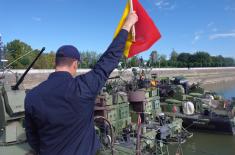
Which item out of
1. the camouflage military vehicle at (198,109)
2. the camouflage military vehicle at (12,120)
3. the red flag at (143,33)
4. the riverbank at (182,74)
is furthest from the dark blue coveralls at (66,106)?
the riverbank at (182,74)

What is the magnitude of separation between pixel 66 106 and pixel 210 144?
15.4 metres

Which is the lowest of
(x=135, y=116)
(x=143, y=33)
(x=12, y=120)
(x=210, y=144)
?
(x=210, y=144)

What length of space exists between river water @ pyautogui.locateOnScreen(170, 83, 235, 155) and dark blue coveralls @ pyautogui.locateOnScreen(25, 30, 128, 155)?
495 inches

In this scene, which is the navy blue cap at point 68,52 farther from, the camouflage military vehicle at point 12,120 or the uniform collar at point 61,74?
the camouflage military vehicle at point 12,120

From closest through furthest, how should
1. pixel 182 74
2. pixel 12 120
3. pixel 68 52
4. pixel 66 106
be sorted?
pixel 66 106 → pixel 68 52 → pixel 12 120 → pixel 182 74

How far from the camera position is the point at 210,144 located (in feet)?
53.6

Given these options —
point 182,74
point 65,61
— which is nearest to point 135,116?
point 65,61

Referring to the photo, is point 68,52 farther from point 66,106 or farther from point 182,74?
point 182,74

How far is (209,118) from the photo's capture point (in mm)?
17703

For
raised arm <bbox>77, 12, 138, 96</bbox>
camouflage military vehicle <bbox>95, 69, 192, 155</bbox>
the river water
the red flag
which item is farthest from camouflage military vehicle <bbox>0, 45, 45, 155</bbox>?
the river water

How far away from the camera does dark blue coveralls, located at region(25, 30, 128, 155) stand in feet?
7.42

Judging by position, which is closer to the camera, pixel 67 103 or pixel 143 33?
pixel 67 103

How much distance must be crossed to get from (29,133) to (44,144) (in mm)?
242

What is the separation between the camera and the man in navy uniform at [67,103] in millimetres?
2262
